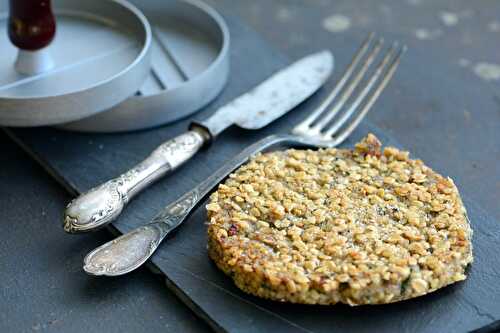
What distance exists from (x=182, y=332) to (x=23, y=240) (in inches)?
14.2

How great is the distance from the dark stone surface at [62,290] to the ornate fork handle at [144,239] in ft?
0.18

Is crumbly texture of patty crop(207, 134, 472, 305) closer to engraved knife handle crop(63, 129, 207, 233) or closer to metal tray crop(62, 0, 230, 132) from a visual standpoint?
engraved knife handle crop(63, 129, 207, 233)

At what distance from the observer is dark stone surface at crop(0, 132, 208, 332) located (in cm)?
121

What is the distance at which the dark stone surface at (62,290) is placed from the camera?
3.96ft

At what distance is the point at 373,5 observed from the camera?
2.23 m

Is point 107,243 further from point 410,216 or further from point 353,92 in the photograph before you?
point 353,92

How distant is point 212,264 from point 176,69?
0.65m

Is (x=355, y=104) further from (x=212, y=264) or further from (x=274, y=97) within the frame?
(x=212, y=264)

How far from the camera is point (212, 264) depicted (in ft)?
4.18

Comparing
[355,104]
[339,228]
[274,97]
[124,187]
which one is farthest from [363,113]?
[124,187]

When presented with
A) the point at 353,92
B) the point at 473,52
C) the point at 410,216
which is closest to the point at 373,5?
the point at 473,52

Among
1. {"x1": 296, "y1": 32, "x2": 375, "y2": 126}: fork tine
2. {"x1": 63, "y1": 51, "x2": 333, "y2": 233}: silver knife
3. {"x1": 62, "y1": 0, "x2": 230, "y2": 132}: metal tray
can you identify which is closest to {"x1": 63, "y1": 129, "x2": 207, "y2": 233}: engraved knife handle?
{"x1": 63, "y1": 51, "x2": 333, "y2": 233}: silver knife

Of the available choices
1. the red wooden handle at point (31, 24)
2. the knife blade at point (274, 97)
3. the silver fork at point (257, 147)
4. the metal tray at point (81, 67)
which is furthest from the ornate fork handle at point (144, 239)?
the red wooden handle at point (31, 24)

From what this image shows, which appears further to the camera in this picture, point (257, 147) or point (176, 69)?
point (176, 69)
